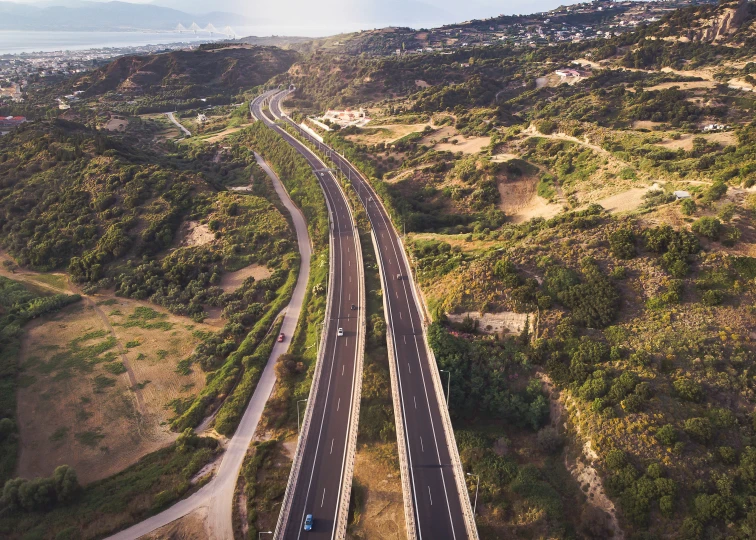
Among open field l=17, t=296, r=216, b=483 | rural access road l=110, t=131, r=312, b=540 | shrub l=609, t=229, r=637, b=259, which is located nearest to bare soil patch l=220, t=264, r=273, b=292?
open field l=17, t=296, r=216, b=483

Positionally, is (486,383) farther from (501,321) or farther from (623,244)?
(623,244)

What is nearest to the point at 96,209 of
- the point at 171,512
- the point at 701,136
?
the point at 171,512

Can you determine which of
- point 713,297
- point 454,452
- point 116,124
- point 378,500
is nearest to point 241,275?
point 378,500

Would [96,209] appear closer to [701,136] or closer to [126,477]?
[126,477]

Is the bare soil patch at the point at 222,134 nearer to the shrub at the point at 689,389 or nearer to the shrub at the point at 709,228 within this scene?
the shrub at the point at 709,228

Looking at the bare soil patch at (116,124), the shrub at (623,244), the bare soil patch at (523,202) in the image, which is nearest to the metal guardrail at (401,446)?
the shrub at (623,244)

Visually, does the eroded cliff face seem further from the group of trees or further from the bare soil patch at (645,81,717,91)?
the group of trees
